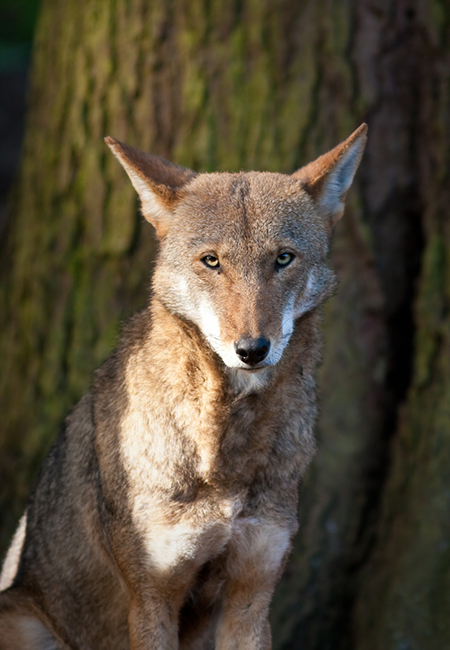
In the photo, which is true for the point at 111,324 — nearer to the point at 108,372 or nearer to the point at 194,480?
the point at 108,372

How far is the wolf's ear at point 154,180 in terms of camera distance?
3869 millimetres

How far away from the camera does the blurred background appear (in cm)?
532

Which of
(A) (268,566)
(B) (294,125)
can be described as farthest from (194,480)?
(B) (294,125)

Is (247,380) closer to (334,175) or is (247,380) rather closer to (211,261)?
(211,261)

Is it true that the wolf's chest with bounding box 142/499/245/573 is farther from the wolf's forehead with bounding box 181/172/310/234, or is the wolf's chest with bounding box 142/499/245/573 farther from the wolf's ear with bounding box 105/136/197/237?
the wolf's ear with bounding box 105/136/197/237

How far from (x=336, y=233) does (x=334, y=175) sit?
150 cm

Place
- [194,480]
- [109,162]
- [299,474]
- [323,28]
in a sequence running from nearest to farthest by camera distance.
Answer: [194,480], [299,474], [323,28], [109,162]

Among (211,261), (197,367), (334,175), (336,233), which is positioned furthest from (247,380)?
(336,233)

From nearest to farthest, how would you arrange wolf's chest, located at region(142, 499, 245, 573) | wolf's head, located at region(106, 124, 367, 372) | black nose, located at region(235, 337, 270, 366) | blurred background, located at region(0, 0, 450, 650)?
black nose, located at region(235, 337, 270, 366) < wolf's head, located at region(106, 124, 367, 372) < wolf's chest, located at region(142, 499, 245, 573) < blurred background, located at region(0, 0, 450, 650)

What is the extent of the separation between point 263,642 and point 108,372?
167 centimetres

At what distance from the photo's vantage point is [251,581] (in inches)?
155

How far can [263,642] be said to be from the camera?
13.1ft

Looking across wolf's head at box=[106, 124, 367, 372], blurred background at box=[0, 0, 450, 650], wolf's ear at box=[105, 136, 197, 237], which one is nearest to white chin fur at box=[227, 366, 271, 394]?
wolf's head at box=[106, 124, 367, 372]

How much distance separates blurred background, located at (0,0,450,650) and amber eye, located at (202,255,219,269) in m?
1.89
